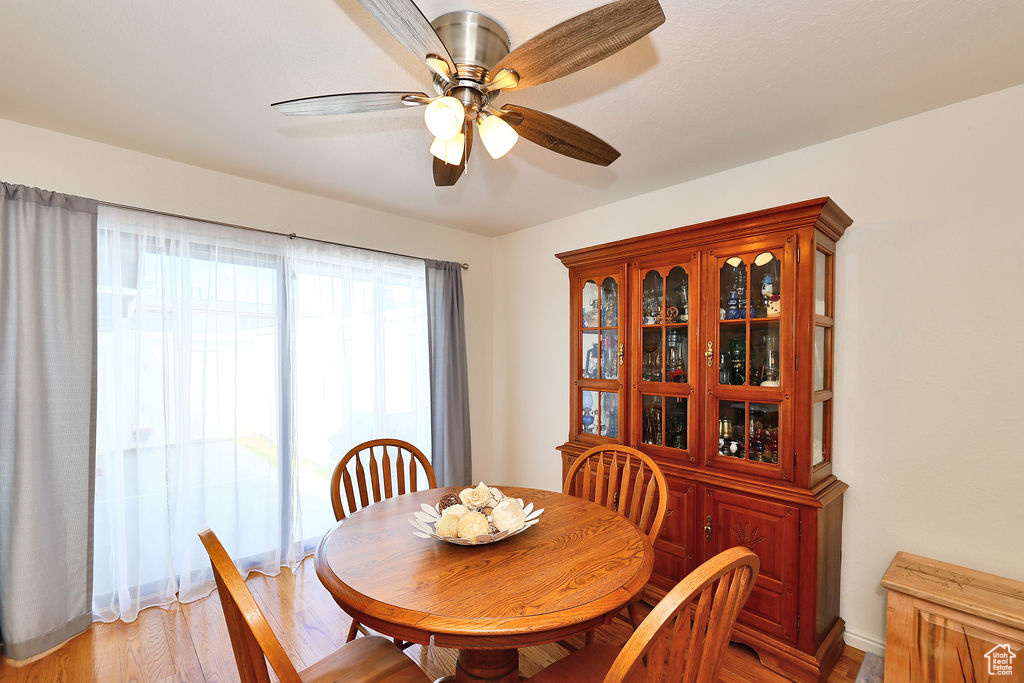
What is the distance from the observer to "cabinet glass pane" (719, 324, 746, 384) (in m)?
2.31

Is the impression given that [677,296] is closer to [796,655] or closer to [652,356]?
[652,356]

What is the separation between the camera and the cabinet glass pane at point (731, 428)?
231 cm

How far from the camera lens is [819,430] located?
2232 millimetres

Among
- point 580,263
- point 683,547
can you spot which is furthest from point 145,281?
point 683,547

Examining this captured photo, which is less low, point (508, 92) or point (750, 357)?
point (508, 92)

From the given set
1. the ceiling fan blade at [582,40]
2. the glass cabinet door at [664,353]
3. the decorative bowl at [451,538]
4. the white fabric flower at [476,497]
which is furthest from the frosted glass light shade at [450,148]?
the glass cabinet door at [664,353]

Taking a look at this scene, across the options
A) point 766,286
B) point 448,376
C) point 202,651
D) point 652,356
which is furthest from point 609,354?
point 202,651

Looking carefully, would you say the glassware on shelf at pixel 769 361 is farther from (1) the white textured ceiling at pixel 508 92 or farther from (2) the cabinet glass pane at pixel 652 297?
(1) the white textured ceiling at pixel 508 92

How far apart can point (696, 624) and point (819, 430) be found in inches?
66.2

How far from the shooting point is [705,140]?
2320mm

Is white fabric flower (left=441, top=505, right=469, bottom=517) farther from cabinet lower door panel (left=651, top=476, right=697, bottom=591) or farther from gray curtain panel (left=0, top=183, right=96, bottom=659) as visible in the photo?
gray curtain panel (left=0, top=183, right=96, bottom=659)

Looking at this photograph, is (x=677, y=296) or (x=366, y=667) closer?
(x=366, y=667)

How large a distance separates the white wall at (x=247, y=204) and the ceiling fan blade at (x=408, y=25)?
7.22 ft

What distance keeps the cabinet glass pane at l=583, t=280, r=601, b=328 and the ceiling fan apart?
53.1 inches
